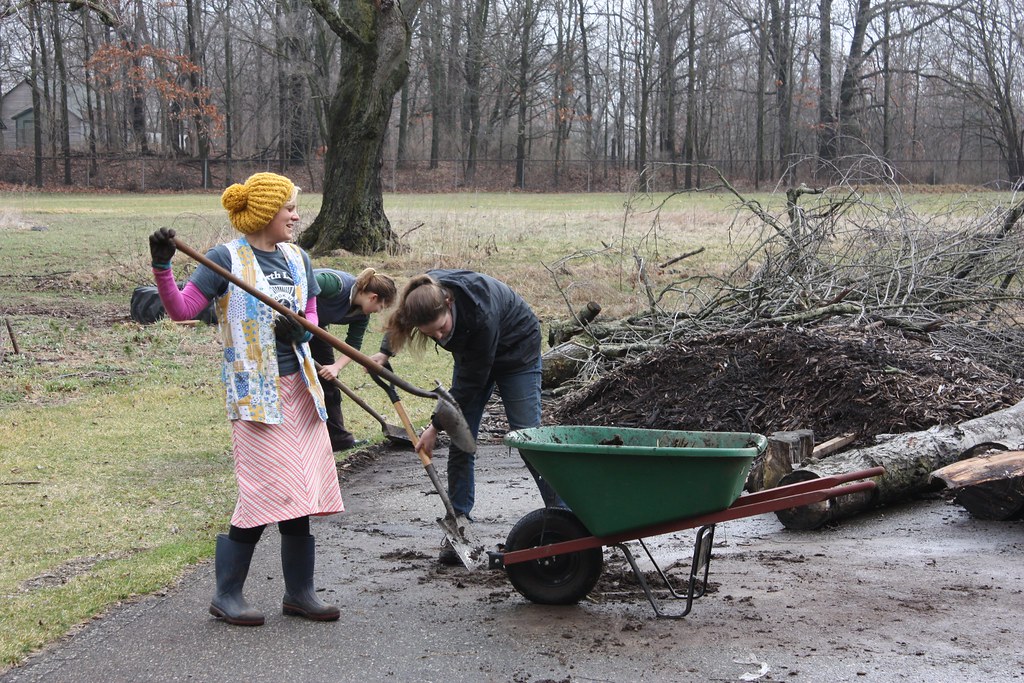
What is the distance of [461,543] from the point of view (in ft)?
14.3

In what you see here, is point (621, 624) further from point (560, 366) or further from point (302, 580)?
point (560, 366)

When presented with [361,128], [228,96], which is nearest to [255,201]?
[361,128]

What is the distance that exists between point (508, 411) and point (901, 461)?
7.42 feet

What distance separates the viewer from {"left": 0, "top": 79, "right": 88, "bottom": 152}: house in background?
58.2 metres

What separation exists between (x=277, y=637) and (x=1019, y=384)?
5.45 m

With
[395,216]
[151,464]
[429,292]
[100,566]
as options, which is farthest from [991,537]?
[395,216]

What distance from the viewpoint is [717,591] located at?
14.7 feet

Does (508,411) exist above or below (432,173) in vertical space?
below

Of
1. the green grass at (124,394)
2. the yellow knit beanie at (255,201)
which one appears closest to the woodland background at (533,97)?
the green grass at (124,394)

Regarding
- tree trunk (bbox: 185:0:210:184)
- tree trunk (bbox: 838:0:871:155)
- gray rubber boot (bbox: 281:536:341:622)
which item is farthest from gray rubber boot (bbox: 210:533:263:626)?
tree trunk (bbox: 838:0:871:155)

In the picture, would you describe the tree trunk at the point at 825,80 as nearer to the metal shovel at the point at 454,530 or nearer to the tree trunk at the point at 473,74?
the tree trunk at the point at 473,74

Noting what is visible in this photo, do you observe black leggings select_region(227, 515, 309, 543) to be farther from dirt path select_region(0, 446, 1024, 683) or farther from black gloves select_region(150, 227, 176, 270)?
black gloves select_region(150, 227, 176, 270)

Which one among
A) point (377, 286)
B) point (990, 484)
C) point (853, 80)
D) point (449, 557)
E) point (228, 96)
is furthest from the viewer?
point (228, 96)

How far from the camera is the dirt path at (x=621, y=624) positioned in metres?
3.71
